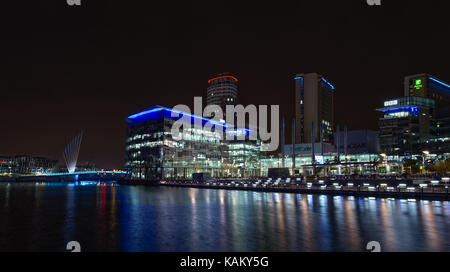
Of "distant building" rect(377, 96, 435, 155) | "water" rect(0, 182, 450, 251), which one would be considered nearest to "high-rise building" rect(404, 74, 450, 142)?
"distant building" rect(377, 96, 435, 155)

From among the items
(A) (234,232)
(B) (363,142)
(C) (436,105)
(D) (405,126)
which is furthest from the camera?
(B) (363,142)

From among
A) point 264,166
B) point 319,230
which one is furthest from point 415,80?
point 319,230

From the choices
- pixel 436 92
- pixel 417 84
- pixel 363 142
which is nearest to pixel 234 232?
pixel 363 142

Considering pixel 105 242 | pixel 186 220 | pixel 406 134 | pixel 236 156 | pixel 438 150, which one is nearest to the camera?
pixel 105 242

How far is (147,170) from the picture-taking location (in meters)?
142

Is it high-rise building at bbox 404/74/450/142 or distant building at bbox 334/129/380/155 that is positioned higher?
high-rise building at bbox 404/74/450/142

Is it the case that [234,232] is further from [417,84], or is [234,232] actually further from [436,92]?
[436,92]

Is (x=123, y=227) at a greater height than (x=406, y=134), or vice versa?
(x=406, y=134)

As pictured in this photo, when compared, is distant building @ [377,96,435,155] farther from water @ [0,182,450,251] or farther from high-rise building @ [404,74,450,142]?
water @ [0,182,450,251]

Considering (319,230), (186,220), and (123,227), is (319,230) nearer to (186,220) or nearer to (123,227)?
(186,220)

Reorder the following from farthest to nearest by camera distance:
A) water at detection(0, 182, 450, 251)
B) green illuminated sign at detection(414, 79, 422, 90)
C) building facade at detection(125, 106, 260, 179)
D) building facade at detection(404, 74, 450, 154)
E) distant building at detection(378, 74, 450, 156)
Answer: green illuminated sign at detection(414, 79, 422, 90)
building facade at detection(125, 106, 260, 179)
distant building at detection(378, 74, 450, 156)
building facade at detection(404, 74, 450, 154)
water at detection(0, 182, 450, 251)

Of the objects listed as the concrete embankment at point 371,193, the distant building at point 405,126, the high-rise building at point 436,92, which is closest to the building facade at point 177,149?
the distant building at point 405,126

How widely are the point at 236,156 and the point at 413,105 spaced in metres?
86.7

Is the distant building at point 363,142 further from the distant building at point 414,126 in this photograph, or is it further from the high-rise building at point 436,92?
the high-rise building at point 436,92
